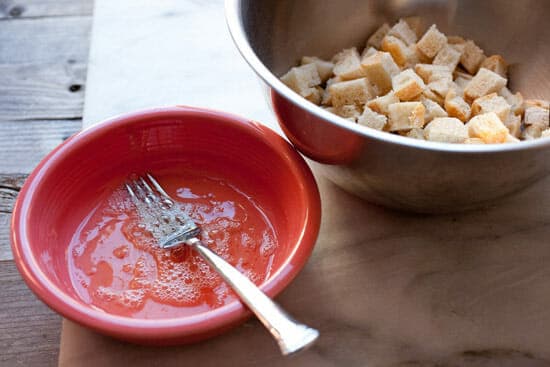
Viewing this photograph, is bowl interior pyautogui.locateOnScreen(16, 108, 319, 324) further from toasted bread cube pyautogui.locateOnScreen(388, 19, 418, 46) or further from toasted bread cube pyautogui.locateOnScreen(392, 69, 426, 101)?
toasted bread cube pyautogui.locateOnScreen(388, 19, 418, 46)

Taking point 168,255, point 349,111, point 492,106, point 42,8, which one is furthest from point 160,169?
point 42,8

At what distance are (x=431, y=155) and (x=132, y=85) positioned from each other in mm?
624

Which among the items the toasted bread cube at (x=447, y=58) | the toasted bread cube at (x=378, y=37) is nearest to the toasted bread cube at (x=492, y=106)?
A: the toasted bread cube at (x=447, y=58)

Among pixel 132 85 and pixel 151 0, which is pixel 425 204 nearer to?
pixel 132 85

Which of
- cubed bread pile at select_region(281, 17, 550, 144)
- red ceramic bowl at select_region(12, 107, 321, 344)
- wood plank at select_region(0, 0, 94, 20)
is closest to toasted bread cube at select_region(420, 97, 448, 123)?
cubed bread pile at select_region(281, 17, 550, 144)

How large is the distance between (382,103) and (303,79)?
5.2 inches

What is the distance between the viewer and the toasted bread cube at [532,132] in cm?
93

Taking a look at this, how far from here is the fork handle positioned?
2.05 ft

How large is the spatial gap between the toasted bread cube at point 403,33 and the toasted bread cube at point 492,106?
0.61 feet

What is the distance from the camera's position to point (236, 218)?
862 millimetres

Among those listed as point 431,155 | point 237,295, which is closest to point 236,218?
point 237,295

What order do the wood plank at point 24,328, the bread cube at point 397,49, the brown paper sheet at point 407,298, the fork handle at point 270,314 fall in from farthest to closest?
the bread cube at point 397,49 → the wood plank at point 24,328 → the brown paper sheet at point 407,298 → the fork handle at point 270,314

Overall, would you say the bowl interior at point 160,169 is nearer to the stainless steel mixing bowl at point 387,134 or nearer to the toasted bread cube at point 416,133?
the stainless steel mixing bowl at point 387,134

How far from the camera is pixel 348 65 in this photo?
3.24ft
